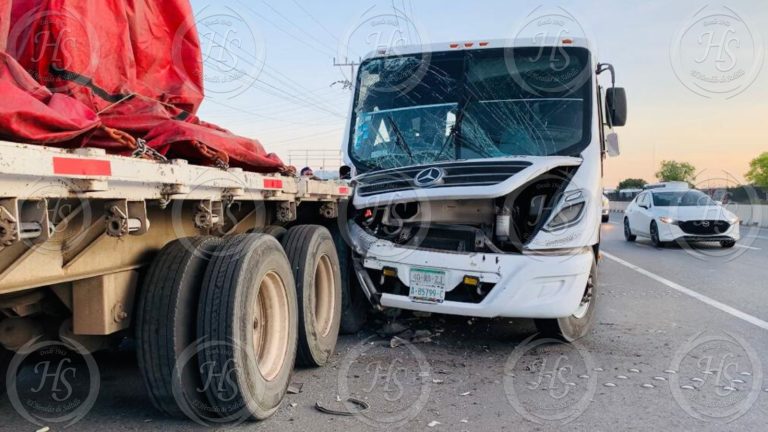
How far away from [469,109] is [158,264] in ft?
12.1

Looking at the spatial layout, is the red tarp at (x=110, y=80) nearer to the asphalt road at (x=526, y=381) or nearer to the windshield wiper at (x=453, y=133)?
the asphalt road at (x=526, y=381)

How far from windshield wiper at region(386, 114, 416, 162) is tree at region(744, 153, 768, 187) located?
146 meters

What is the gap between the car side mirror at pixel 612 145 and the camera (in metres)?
6.93

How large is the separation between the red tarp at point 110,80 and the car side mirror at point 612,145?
4.19 m

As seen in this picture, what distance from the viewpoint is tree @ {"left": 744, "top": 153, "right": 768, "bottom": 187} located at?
5192 inches

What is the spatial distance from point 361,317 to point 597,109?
3.05 meters

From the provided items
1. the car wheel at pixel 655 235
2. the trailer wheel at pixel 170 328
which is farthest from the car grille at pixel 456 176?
the car wheel at pixel 655 235

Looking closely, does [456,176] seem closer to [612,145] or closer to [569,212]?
[569,212]

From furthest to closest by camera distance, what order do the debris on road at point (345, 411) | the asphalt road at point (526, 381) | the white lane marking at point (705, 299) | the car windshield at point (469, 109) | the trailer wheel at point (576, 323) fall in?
the white lane marking at point (705, 299) < the car windshield at point (469, 109) < the trailer wheel at point (576, 323) < the debris on road at point (345, 411) < the asphalt road at point (526, 381)

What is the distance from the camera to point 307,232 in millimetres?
4852

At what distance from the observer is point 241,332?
3.38 metres

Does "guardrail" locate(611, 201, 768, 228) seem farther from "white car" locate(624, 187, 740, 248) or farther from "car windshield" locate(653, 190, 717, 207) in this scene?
"white car" locate(624, 187, 740, 248)

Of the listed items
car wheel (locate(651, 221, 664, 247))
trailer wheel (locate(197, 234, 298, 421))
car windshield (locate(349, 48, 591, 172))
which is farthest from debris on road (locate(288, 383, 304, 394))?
car wheel (locate(651, 221, 664, 247))

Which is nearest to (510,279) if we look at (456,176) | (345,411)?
(456,176)
